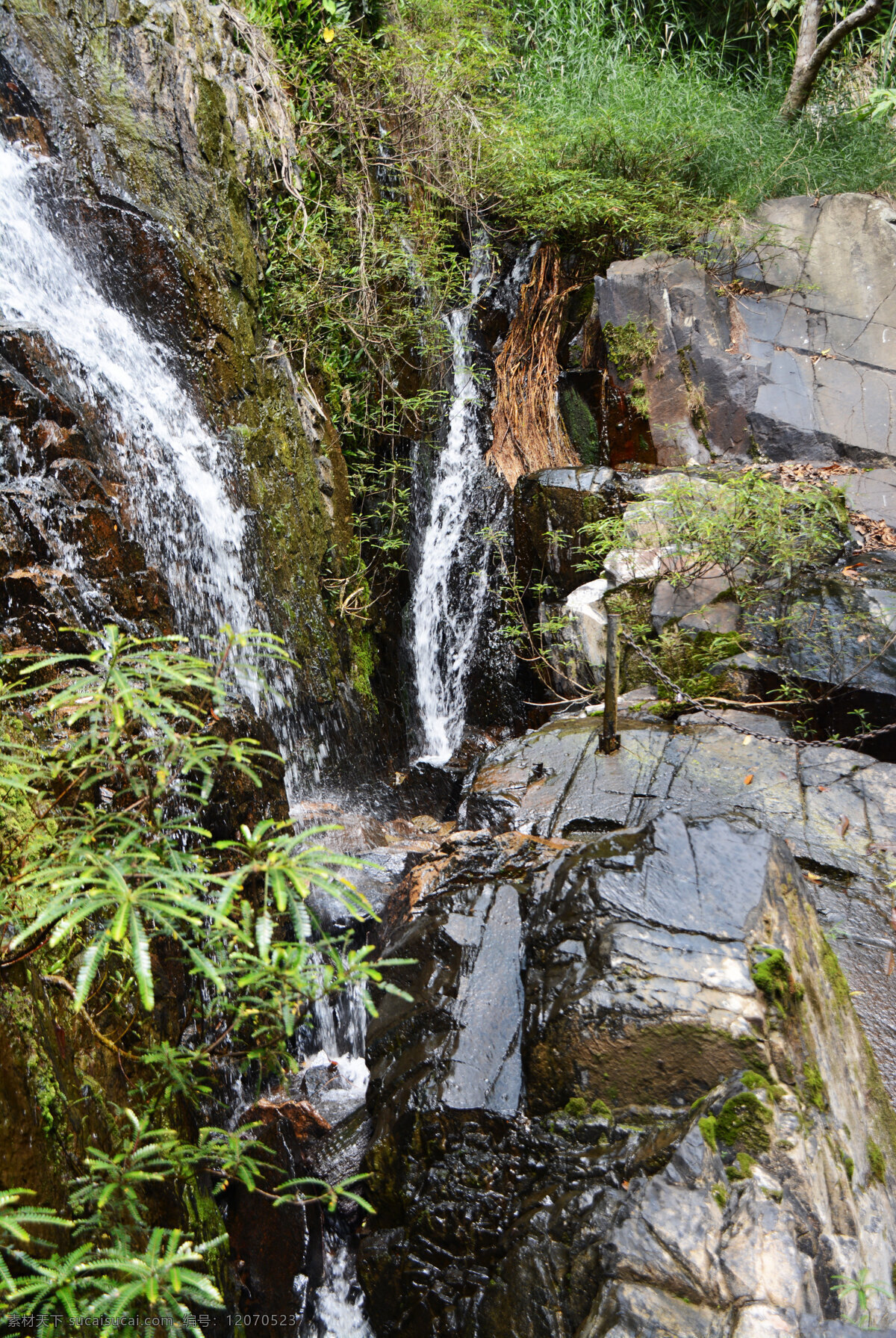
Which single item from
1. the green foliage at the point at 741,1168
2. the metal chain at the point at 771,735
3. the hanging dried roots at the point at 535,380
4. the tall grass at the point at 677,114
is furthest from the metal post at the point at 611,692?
the tall grass at the point at 677,114

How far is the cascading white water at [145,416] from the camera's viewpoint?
4.33 metres

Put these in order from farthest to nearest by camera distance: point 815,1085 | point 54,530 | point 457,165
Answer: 1. point 457,165
2. point 54,530
3. point 815,1085

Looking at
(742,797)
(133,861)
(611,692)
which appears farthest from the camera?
(611,692)

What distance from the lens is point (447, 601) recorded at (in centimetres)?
699

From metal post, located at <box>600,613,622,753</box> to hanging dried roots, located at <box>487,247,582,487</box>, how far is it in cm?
366

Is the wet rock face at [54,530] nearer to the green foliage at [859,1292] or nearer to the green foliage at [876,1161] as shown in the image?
the green foliage at [859,1292]

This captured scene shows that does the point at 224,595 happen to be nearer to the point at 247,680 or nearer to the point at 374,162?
the point at 247,680

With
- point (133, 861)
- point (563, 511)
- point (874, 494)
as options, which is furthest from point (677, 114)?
point (133, 861)

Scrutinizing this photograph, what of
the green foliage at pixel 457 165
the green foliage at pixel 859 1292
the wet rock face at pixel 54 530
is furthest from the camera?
the green foliage at pixel 457 165

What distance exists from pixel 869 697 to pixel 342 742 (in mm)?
3635

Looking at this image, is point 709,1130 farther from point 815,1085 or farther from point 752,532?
point 752,532

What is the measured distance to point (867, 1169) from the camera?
227 cm

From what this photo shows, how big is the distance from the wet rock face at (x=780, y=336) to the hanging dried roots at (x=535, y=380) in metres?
0.70

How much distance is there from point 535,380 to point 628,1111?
716 centimetres
